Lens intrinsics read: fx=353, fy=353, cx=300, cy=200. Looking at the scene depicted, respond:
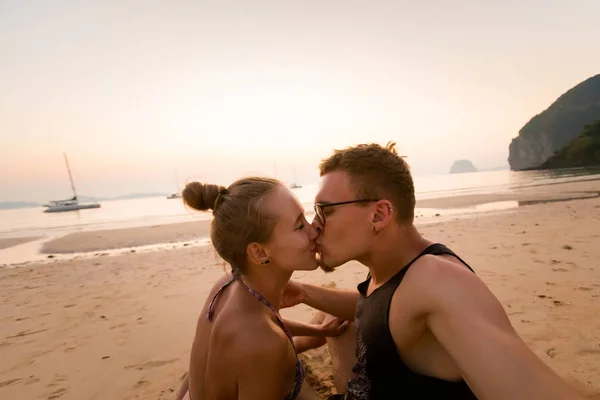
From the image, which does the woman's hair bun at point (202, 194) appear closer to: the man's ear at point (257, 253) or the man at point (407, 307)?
the man's ear at point (257, 253)

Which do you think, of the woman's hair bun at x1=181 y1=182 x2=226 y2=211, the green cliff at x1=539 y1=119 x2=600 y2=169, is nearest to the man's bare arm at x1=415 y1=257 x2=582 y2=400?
the woman's hair bun at x1=181 y1=182 x2=226 y2=211

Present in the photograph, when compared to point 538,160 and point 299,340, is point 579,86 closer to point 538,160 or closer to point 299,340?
point 538,160

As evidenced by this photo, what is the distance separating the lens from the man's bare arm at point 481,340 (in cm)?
136

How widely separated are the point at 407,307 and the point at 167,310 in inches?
226

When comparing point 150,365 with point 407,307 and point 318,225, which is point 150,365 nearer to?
point 318,225

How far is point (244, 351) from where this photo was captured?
1.88 m

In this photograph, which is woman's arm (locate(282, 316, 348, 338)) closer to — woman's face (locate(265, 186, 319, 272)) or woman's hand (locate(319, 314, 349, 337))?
woman's hand (locate(319, 314, 349, 337))

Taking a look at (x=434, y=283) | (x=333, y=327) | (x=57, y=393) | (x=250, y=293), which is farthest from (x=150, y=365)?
(x=434, y=283)

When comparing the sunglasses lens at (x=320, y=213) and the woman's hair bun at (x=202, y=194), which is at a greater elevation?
the woman's hair bun at (x=202, y=194)

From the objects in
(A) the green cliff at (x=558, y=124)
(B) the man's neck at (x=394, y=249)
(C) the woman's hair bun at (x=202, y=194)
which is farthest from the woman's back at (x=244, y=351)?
(A) the green cliff at (x=558, y=124)

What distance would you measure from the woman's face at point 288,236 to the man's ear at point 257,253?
4 centimetres

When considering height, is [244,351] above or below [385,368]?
above

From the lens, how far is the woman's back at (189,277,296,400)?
6.23 ft

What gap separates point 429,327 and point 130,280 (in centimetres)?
895
